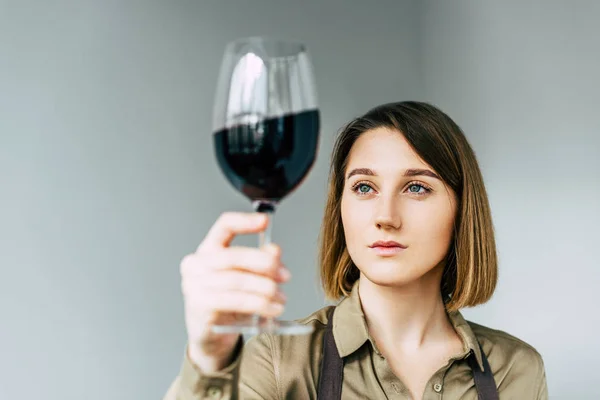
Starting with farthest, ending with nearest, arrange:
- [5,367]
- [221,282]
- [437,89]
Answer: [437,89], [5,367], [221,282]

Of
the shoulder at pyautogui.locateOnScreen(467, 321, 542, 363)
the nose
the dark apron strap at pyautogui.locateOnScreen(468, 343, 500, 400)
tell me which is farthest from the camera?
the shoulder at pyautogui.locateOnScreen(467, 321, 542, 363)

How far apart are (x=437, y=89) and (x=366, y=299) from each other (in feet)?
5.85

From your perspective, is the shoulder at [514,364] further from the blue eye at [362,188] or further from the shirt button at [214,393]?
the shirt button at [214,393]

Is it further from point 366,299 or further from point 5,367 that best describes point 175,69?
point 366,299

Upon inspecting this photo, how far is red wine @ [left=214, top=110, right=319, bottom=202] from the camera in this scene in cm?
79

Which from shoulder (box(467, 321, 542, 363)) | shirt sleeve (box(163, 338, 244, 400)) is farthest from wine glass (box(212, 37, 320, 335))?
shoulder (box(467, 321, 542, 363))

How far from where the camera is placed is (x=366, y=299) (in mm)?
1522

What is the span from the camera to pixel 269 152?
2.61 feet

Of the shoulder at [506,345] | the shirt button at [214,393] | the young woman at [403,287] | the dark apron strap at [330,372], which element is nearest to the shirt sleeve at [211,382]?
the shirt button at [214,393]

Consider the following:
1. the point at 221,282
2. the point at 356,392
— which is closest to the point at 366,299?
the point at 356,392

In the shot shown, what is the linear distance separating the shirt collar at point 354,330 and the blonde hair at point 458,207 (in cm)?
7

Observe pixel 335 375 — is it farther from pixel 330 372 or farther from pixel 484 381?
pixel 484 381

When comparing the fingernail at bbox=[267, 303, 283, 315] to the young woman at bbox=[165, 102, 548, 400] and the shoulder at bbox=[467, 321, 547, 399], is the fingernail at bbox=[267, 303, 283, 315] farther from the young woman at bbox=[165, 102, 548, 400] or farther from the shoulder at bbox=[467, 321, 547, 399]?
the shoulder at bbox=[467, 321, 547, 399]

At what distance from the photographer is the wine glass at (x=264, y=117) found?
791 mm
